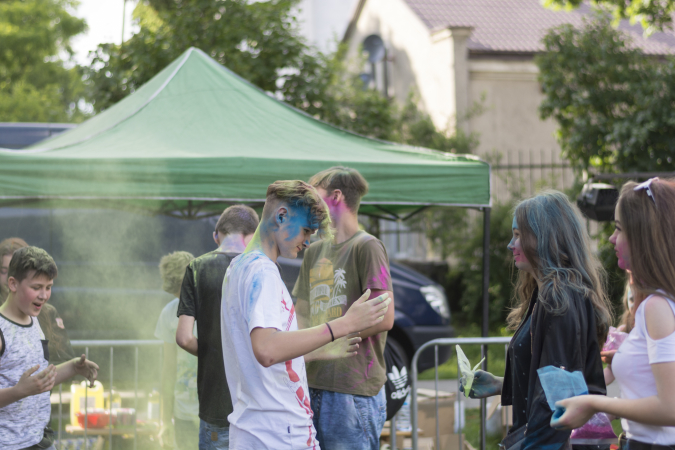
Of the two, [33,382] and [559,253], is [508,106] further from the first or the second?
[33,382]

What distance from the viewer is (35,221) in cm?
587

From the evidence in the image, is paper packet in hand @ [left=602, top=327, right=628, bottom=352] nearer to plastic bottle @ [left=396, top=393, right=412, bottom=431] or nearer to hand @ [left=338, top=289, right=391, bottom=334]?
hand @ [left=338, top=289, right=391, bottom=334]

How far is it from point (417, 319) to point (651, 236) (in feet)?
15.6

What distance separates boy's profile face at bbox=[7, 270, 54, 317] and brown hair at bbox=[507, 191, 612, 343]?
6.59ft

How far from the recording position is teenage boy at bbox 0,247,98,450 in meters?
2.66

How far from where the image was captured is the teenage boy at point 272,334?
1970mm

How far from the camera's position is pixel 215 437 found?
293cm

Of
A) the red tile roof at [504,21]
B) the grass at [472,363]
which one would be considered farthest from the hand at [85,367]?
the red tile roof at [504,21]

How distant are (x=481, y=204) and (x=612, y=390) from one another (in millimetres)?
3310

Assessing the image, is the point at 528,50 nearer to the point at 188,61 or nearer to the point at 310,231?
the point at 188,61

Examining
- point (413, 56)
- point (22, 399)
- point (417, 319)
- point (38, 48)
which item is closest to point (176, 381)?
point (22, 399)

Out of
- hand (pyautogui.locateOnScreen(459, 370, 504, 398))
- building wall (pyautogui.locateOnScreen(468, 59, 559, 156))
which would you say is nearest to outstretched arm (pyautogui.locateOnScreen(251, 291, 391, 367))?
hand (pyautogui.locateOnScreen(459, 370, 504, 398))

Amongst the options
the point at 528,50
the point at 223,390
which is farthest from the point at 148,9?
the point at 223,390

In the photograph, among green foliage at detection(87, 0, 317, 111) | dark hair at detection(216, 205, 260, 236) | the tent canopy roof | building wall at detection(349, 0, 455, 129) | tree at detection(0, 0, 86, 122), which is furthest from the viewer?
tree at detection(0, 0, 86, 122)
